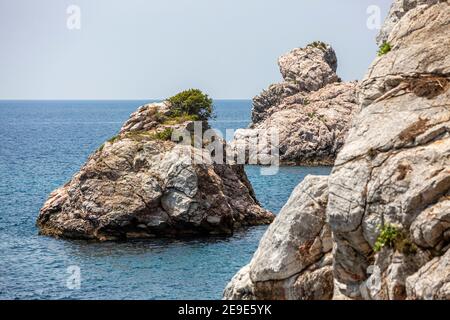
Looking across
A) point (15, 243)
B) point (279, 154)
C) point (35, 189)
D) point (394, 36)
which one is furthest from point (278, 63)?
point (394, 36)

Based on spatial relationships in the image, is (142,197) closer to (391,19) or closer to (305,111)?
(391,19)

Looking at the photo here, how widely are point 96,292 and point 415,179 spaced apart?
1272 inches

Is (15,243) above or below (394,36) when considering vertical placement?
below

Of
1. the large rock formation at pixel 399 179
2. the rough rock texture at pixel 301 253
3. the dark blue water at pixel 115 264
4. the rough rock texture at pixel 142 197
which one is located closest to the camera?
the large rock formation at pixel 399 179

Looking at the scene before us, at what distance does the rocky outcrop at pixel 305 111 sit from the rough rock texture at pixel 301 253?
102530mm

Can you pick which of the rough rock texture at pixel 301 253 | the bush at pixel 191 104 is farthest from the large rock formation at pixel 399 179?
the bush at pixel 191 104

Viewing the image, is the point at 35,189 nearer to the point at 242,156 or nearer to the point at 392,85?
the point at 242,156

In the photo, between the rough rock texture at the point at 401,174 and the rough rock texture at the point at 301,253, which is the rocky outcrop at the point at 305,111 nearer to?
the rough rock texture at the point at 301,253

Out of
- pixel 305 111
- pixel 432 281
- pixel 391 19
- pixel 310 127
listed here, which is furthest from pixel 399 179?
pixel 305 111

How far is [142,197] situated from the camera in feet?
247

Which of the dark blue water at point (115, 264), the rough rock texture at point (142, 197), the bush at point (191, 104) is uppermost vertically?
the bush at point (191, 104)

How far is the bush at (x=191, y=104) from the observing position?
293ft

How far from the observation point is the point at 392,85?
36.6 metres

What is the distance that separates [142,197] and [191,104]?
17491 millimetres
